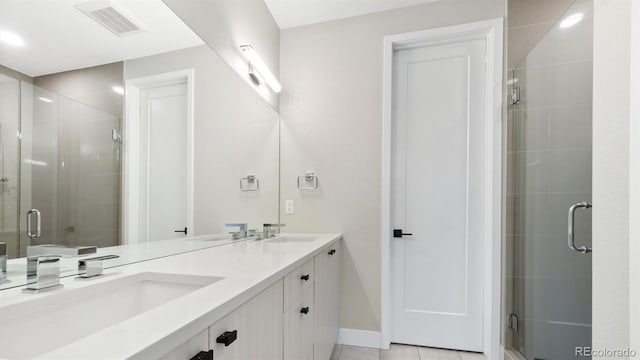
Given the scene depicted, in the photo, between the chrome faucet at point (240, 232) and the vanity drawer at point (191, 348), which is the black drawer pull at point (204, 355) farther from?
the chrome faucet at point (240, 232)

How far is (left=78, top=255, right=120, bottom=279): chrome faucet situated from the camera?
860mm

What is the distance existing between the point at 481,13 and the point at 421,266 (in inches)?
76.2

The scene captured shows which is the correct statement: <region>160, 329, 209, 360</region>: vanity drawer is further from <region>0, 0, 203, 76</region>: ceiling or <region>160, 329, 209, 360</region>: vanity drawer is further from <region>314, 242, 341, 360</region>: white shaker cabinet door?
<region>314, 242, 341, 360</region>: white shaker cabinet door

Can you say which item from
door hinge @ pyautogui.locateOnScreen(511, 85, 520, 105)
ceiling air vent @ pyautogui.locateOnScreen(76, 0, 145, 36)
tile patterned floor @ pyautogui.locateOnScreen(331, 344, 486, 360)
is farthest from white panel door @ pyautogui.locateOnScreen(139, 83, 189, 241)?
door hinge @ pyautogui.locateOnScreen(511, 85, 520, 105)

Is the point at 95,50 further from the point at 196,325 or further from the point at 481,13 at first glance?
the point at 481,13

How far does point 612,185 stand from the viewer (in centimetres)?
97

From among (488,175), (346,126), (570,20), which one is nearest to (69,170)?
(346,126)

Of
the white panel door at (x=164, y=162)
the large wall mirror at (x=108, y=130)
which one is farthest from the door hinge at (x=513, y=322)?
the white panel door at (x=164, y=162)

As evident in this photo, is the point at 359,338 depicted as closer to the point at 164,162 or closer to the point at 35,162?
the point at 164,162

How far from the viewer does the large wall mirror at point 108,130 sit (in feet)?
2.33

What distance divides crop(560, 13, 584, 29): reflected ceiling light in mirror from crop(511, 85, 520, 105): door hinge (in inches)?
15.9

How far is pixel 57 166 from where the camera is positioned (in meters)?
0.78

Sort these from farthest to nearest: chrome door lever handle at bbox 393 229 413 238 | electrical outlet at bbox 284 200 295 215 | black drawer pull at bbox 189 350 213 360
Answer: electrical outlet at bbox 284 200 295 215 → chrome door lever handle at bbox 393 229 413 238 → black drawer pull at bbox 189 350 213 360

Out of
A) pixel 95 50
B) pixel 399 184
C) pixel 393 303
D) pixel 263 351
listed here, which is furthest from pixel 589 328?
pixel 95 50
